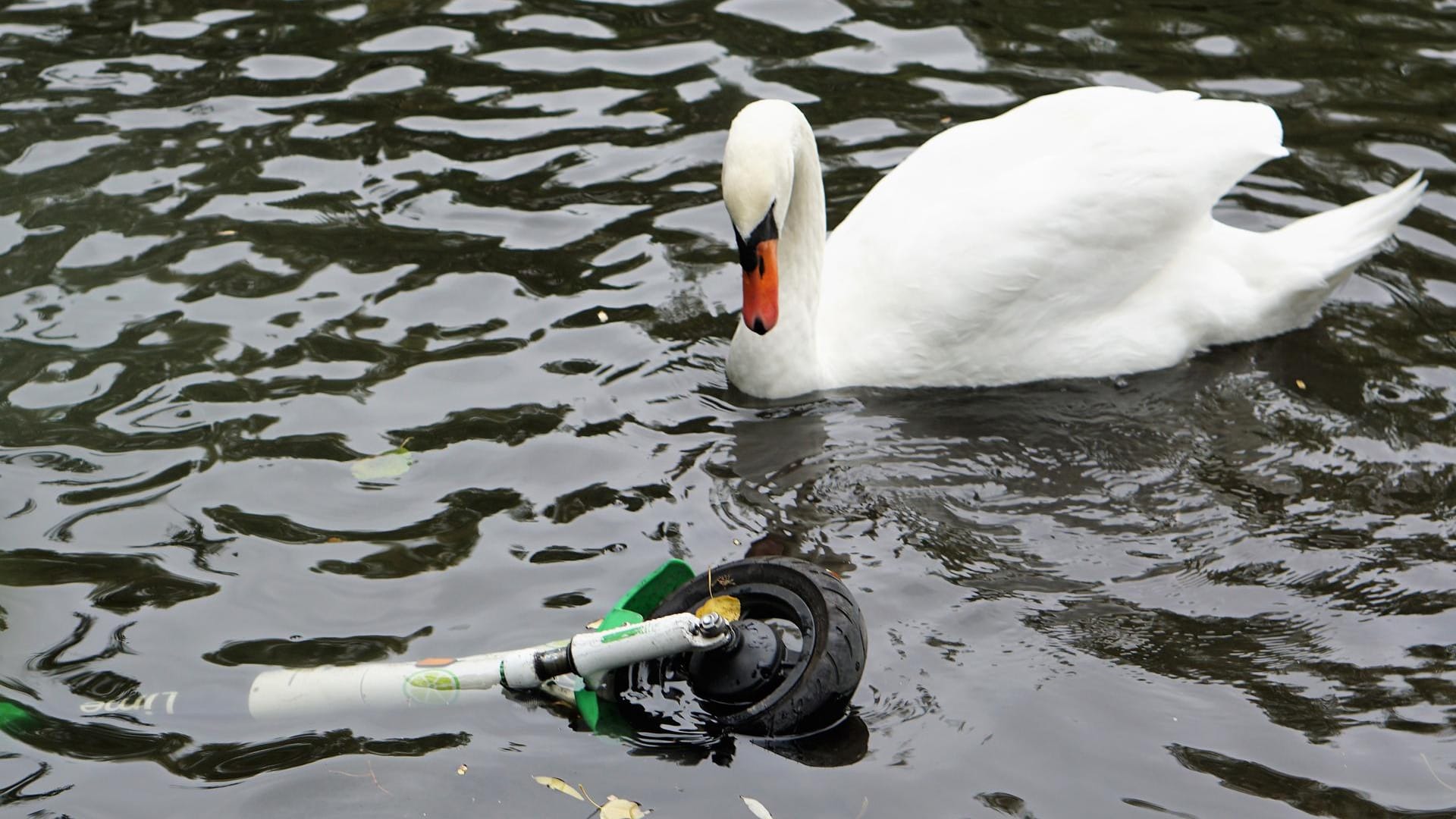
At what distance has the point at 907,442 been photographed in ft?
19.8

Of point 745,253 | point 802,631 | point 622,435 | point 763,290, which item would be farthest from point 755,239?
point 802,631

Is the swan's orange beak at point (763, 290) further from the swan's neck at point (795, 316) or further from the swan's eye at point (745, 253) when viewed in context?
the swan's neck at point (795, 316)

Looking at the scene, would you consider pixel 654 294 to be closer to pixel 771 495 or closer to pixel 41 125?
pixel 771 495

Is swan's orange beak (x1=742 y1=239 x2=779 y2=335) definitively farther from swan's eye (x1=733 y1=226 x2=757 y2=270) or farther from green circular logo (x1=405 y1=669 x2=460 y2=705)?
green circular logo (x1=405 y1=669 x2=460 y2=705)

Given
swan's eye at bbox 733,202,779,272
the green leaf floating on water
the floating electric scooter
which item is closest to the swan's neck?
swan's eye at bbox 733,202,779,272

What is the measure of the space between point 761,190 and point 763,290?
40cm

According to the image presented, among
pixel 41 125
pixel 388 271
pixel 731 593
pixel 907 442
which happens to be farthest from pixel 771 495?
pixel 41 125

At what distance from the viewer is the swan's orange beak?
579 centimetres

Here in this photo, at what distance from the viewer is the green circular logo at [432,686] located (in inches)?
176

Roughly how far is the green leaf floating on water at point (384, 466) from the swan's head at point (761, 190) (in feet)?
4.35

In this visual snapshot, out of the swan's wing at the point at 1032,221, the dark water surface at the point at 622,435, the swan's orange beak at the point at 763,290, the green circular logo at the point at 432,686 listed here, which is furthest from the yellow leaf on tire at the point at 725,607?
the swan's wing at the point at 1032,221

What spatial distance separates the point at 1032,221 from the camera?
6168mm

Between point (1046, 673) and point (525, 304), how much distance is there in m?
3.01

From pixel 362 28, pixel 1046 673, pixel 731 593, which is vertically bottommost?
pixel 1046 673
